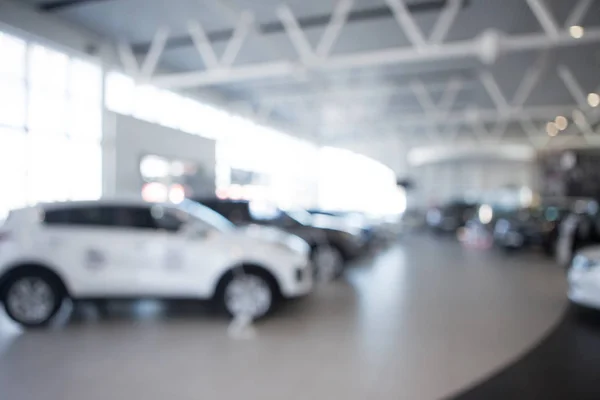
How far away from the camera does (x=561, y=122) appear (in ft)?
78.5

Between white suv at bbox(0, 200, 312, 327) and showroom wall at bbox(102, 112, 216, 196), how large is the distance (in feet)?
16.1

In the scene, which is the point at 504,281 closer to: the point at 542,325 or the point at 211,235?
the point at 542,325

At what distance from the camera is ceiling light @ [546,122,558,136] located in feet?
81.3

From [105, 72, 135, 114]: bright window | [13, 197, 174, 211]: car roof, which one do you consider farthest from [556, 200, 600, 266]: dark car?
[105, 72, 135, 114]: bright window

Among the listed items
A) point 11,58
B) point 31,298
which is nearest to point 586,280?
point 31,298

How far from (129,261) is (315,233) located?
4.68 m

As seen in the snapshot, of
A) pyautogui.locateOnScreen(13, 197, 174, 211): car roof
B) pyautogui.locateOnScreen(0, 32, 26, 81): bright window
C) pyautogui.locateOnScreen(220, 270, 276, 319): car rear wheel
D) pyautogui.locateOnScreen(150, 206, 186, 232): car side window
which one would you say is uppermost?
pyautogui.locateOnScreen(0, 32, 26, 81): bright window

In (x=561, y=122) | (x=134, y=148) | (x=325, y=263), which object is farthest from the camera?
(x=561, y=122)

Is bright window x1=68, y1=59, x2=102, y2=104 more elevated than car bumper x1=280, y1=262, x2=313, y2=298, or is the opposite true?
bright window x1=68, y1=59, x2=102, y2=104

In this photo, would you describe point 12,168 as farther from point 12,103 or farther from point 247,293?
point 247,293

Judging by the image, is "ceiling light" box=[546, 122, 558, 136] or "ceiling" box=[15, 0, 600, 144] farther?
"ceiling light" box=[546, 122, 558, 136]

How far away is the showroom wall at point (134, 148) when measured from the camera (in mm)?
13054

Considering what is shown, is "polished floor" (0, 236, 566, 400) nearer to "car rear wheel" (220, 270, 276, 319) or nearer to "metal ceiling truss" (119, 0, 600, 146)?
"car rear wheel" (220, 270, 276, 319)

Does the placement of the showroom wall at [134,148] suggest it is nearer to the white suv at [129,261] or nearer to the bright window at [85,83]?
the bright window at [85,83]
